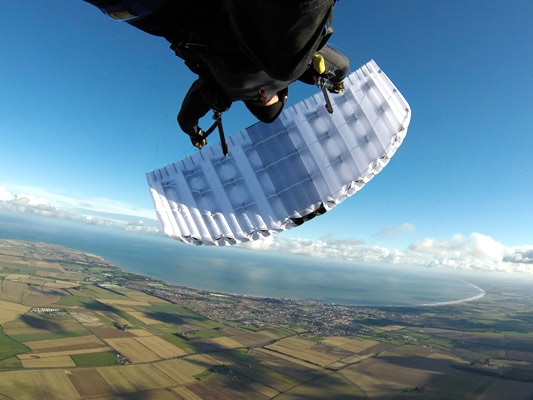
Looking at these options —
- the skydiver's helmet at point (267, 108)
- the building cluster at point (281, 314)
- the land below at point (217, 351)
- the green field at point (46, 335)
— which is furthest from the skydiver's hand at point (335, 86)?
the building cluster at point (281, 314)

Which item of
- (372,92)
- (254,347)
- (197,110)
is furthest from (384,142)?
(254,347)

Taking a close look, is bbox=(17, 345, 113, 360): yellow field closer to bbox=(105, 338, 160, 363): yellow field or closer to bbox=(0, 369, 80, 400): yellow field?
bbox=(105, 338, 160, 363): yellow field

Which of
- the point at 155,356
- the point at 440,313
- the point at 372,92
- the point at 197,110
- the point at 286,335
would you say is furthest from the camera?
the point at 440,313

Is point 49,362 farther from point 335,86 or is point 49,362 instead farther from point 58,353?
point 335,86

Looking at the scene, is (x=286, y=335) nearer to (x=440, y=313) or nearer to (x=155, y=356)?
(x=155, y=356)

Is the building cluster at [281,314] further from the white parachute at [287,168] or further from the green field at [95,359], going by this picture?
the white parachute at [287,168]

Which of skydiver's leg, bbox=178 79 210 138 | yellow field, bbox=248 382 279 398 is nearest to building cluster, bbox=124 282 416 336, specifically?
yellow field, bbox=248 382 279 398
